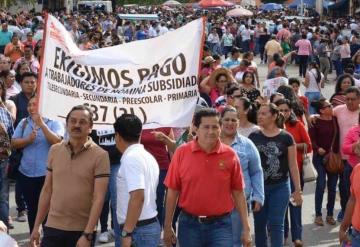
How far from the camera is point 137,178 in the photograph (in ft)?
16.9

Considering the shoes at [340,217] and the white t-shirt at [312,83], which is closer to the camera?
the shoes at [340,217]

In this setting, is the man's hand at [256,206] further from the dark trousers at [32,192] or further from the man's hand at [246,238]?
the dark trousers at [32,192]

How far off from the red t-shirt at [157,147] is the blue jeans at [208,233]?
1.63m

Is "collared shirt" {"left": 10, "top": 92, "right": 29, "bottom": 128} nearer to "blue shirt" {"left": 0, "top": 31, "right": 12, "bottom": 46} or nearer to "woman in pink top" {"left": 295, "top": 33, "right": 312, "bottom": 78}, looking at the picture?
"blue shirt" {"left": 0, "top": 31, "right": 12, "bottom": 46}

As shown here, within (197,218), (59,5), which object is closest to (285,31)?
(197,218)

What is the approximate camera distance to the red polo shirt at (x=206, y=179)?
5402mm

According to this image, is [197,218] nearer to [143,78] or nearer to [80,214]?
[80,214]

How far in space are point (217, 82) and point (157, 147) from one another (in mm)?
3522

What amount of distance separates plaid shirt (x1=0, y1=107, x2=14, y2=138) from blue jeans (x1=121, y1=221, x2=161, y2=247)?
244 centimetres

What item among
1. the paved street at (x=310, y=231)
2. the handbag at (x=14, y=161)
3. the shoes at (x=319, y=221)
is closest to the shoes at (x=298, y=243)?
the paved street at (x=310, y=231)

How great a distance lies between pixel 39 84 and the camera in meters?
6.40

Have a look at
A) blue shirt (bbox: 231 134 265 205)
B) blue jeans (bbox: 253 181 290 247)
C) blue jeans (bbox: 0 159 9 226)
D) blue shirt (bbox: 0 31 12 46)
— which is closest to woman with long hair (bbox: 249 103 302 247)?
blue jeans (bbox: 253 181 290 247)

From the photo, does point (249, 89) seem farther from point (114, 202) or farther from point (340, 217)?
point (114, 202)

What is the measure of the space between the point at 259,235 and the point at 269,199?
13.8 inches
